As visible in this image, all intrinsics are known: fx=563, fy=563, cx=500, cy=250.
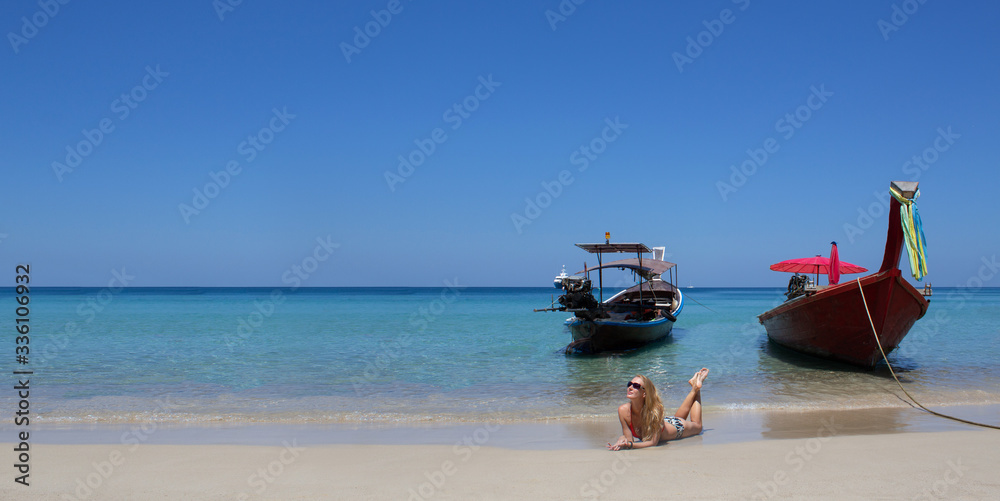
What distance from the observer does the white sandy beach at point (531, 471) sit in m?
4.35

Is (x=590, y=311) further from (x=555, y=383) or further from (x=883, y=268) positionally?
(x=883, y=268)

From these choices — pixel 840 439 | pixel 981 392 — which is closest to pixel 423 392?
pixel 840 439

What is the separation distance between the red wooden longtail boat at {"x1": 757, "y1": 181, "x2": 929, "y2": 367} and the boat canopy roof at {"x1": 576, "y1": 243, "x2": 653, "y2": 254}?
373 centimetres

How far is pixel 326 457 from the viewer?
224 inches

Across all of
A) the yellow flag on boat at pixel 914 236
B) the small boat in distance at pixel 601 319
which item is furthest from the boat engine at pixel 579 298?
the yellow flag on boat at pixel 914 236

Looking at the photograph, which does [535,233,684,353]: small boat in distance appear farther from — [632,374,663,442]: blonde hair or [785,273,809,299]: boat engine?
[632,374,663,442]: blonde hair

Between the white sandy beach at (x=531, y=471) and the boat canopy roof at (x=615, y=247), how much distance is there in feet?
28.3

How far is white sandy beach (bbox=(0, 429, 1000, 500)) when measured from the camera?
435 centimetres

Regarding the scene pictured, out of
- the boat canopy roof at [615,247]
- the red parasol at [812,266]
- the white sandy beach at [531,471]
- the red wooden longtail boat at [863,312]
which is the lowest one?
the white sandy beach at [531,471]

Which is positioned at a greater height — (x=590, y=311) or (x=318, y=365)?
(x=590, y=311)

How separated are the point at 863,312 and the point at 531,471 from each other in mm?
9259

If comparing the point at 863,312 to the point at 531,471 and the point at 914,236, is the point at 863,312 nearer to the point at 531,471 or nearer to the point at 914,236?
the point at 914,236

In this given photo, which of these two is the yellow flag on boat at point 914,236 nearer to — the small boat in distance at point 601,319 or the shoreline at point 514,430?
the shoreline at point 514,430

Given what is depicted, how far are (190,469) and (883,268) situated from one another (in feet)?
37.9
